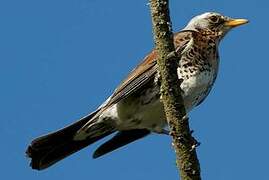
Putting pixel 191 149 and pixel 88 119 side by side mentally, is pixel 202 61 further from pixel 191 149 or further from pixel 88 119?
pixel 191 149

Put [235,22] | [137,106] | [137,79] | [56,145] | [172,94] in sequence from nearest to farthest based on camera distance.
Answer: [172,94], [56,145], [137,79], [137,106], [235,22]

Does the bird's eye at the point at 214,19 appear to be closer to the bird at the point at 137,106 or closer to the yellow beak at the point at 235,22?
the yellow beak at the point at 235,22

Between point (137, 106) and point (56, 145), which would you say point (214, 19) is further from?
point (56, 145)

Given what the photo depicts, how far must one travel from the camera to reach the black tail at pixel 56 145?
6613mm

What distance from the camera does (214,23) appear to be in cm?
837

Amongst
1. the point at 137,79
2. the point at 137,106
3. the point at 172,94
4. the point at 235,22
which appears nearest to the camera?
the point at 172,94

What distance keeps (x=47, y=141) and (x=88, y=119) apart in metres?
0.67

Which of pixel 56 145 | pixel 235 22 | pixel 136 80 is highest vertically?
pixel 235 22

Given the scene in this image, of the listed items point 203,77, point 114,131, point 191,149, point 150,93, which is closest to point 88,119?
point 114,131

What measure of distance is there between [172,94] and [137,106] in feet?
10.7

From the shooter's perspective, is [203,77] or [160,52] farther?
[203,77]

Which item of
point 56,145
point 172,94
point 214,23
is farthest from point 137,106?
point 172,94

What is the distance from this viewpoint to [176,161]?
410 centimetres

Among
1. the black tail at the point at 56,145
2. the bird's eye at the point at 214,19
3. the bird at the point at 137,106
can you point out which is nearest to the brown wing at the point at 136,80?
the bird at the point at 137,106
